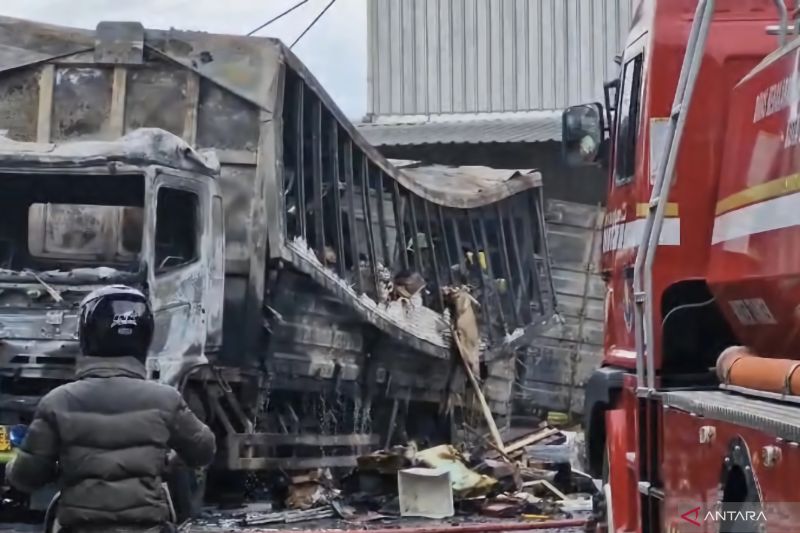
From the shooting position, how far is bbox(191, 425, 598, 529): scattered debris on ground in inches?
386

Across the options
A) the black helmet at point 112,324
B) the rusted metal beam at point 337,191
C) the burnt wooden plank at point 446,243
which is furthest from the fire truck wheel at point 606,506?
the burnt wooden plank at point 446,243

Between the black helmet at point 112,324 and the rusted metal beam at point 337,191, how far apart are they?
699 centimetres

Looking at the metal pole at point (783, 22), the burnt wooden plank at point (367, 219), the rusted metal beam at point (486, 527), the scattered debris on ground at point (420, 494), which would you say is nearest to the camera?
the metal pole at point (783, 22)

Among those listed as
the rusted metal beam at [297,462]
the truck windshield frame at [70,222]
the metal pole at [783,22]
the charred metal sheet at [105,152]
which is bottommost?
the rusted metal beam at [297,462]

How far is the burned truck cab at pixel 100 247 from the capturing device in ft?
29.4

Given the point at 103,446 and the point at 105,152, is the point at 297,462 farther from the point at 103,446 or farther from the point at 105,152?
the point at 103,446

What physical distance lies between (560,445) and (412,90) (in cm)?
1197

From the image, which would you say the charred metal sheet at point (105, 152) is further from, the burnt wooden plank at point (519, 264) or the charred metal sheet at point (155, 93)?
the burnt wooden plank at point (519, 264)

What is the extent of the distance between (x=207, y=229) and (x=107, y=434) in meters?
5.74

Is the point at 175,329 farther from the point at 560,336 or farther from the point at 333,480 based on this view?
the point at 560,336

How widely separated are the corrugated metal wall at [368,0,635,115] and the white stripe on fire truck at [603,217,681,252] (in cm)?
1782

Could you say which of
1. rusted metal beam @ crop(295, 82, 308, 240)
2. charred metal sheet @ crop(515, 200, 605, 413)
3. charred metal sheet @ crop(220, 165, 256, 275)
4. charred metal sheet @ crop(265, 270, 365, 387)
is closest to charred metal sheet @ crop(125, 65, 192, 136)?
charred metal sheet @ crop(220, 165, 256, 275)

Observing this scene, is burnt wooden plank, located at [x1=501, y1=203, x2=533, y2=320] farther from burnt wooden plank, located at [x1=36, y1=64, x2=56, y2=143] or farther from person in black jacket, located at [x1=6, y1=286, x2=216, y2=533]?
person in black jacket, located at [x1=6, y1=286, x2=216, y2=533]

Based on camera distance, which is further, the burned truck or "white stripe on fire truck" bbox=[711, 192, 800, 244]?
the burned truck
